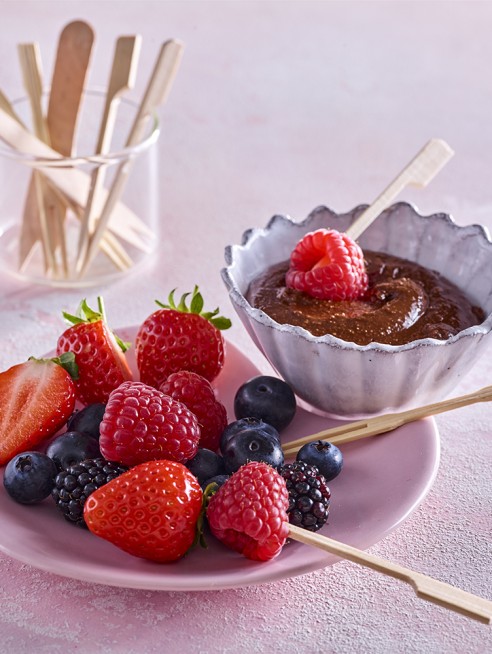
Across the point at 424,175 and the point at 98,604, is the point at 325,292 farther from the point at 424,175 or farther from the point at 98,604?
the point at 98,604

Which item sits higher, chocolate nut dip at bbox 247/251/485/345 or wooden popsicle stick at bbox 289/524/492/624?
chocolate nut dip at bbox 247/251/485/345

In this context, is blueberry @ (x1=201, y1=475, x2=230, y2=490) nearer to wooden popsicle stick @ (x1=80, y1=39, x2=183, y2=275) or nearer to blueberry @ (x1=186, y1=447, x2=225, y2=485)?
blueberry @ (x1=186, y1=447, x2=225, y2=485)

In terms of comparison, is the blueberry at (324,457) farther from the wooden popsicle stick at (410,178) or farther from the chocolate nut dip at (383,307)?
the wooden popsicle stick at (410,178)

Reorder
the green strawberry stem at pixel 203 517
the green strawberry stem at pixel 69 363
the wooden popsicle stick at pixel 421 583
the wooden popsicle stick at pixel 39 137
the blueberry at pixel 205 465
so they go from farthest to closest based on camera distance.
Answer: the wooden popsicle stick at pixel 39 137 → the green strawberry stem at pixel 69 363 → the blueberry at pixel 205 465 → the green strawberry stem at pixel 203 517 → the wooden popsicle stick at pixel 421 583

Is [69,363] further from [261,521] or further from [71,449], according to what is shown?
[261,521]

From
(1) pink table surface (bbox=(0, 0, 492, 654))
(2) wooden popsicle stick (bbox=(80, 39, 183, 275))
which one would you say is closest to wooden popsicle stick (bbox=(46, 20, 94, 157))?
(2) wooden popsicle stick (bbox=(80, 39, 183, 275))

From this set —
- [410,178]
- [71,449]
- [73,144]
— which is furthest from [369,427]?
[73,144]

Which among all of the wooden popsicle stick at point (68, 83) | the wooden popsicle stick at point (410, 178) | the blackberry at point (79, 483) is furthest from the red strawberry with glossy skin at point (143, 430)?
the wooden popsicle stick at point (68, 83)

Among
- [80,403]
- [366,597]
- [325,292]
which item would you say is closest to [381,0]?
[325,292]
